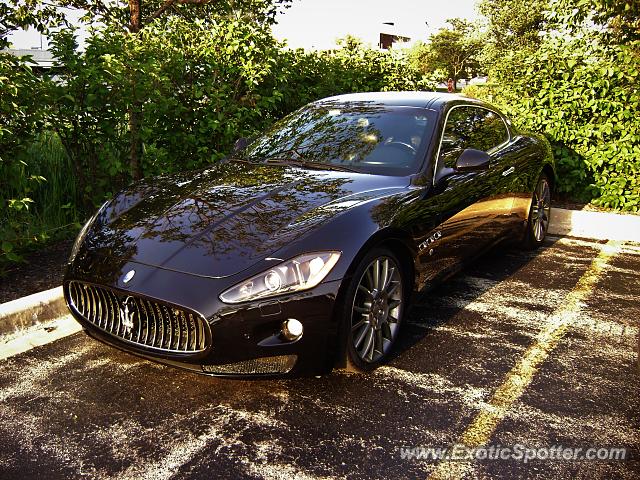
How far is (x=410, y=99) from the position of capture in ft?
15.4

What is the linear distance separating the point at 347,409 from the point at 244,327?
687 millimetres

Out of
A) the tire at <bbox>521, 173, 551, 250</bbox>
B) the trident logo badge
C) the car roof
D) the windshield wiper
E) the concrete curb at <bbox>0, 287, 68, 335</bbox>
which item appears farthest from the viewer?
the tire at <bbox>521, 173, 551, 250</bbox>

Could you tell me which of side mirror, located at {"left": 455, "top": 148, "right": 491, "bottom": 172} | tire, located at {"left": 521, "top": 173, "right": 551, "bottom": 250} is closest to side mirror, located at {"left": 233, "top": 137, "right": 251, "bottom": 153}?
side mirror, located at {"left": 455, "top": 148, "right": 491, "bottom": 172}

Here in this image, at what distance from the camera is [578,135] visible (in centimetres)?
772

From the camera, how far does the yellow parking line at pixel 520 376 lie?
2.56 m

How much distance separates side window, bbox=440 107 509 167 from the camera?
4.31 meters

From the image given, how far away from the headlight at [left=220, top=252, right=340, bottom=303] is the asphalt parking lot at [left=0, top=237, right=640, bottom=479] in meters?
0.61

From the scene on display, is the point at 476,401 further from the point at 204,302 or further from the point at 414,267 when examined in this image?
the point at 204,302

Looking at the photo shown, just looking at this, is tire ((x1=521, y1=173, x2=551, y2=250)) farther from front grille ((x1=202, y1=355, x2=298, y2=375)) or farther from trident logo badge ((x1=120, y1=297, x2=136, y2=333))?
trident logo badge ((x1=120, y1=297, x2=136, y2=333))

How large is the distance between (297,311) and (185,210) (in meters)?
1.04

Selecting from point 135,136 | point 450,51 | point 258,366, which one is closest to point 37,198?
point 135,136

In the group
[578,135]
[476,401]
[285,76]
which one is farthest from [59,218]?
[578,135]

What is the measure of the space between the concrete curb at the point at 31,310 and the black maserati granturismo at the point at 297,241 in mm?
728

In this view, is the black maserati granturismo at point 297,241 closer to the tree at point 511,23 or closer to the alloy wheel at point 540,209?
the alloy wheel at point 540,209
